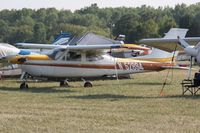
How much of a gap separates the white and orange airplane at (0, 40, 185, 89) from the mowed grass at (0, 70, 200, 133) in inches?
127

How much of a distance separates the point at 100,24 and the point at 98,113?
15098cm

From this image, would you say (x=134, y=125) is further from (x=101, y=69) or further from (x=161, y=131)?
(x=101, y=69)

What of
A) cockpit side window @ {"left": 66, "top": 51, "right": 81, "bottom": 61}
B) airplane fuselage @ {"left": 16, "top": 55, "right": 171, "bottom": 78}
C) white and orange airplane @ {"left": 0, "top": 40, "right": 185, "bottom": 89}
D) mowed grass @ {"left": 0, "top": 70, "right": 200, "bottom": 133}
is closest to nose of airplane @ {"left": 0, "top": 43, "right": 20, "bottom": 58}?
white and orange airplane @ {"left": 0, "top": 40, "right": 185, "bottom": 89}

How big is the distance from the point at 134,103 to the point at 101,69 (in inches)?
287

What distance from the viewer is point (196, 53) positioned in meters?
16.4

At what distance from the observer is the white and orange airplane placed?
19.8 meters

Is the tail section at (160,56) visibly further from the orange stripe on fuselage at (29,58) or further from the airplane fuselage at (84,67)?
the orange stripe on fuselage at (29,58)

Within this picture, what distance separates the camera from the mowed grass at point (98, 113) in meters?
9.72

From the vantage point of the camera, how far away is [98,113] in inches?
460

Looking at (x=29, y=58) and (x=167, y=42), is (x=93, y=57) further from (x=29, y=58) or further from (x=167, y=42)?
(x=167, y=42)

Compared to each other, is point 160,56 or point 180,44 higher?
point 180,44

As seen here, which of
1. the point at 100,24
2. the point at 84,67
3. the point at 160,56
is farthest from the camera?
the point at 100,24

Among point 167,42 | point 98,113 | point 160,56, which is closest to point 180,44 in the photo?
point 167,42

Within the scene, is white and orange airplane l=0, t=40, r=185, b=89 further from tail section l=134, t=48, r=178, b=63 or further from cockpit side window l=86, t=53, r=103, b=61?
tail section l=134, t=48, r=178, b=63
